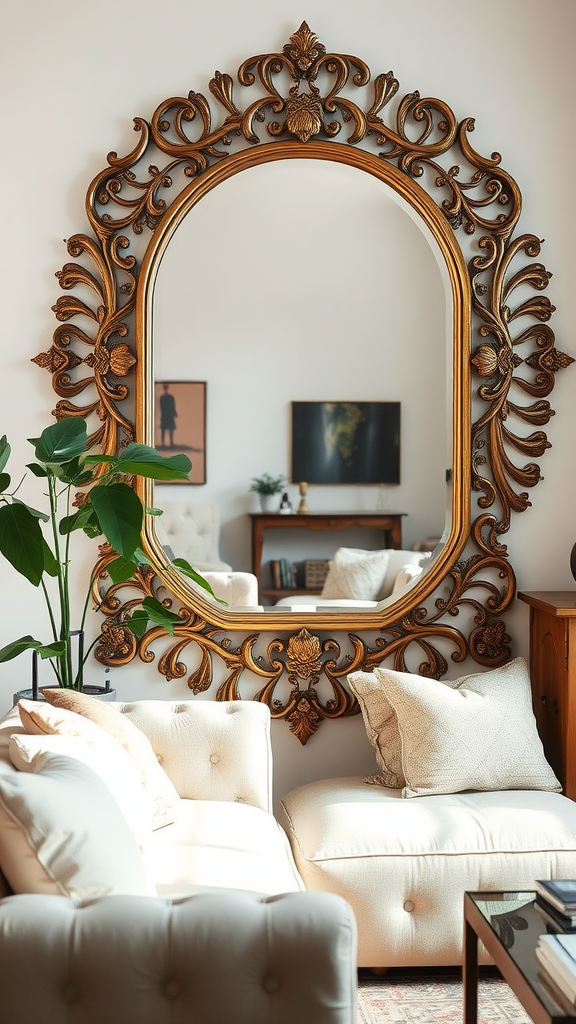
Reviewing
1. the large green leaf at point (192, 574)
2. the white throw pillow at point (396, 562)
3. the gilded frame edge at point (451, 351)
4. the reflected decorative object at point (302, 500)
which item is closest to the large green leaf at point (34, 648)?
the large green leaf at point (192, 574)

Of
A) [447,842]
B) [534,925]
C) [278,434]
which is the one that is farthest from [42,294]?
[534,925]

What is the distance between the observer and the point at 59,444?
244 cm

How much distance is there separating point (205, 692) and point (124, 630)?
0.34 meters

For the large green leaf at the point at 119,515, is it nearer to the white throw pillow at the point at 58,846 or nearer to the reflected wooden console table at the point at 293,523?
the reflected wooden console table at the point at 293,523

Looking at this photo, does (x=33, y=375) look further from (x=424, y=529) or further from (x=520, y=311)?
(x=520, y=311)

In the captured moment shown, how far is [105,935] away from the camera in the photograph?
1.26m

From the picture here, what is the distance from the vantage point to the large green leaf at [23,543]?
2293 mm

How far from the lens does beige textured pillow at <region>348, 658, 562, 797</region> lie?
8.26 feet

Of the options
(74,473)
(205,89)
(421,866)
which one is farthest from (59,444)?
(421,866)

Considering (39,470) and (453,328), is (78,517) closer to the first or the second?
(39,470)

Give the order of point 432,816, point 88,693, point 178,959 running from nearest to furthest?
1. point 178,959
2. point 432,816
3. point 88,693

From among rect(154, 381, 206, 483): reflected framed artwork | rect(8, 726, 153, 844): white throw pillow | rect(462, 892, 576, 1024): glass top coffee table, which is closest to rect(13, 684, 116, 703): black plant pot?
rect(8, 726, 153, 844): white throw pillow

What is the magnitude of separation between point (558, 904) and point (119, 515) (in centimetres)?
136

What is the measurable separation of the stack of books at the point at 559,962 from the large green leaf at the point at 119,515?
51.0 inches
